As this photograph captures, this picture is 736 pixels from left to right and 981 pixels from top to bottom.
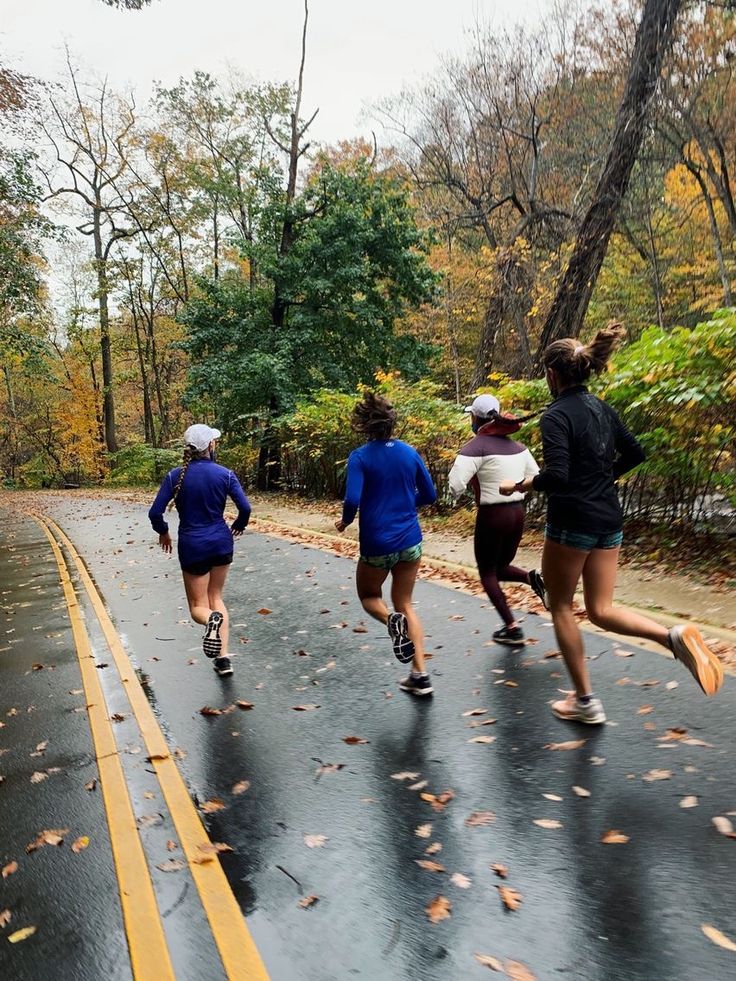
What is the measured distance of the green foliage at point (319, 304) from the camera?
2267cm

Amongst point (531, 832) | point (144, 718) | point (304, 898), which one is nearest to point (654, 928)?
point (531, 832)

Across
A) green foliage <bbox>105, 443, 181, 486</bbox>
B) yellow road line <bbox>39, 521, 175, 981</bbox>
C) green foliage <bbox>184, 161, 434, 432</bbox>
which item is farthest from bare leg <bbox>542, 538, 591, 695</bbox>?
green foliage <bbox>105, 443, 181, 486</bbox>

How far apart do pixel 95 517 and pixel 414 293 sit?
12866 millimetres

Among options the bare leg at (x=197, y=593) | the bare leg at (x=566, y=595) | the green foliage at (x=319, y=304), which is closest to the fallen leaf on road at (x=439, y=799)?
the bare leg at (x=566, y=595)

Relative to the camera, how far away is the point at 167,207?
37125mm

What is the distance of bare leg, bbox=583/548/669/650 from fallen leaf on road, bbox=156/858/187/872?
2.51 metres

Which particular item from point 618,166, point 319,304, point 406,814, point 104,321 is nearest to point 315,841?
point 406,814

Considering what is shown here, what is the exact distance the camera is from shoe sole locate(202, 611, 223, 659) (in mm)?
5590

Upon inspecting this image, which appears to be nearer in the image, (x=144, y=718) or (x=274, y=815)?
(x=274, y=815)

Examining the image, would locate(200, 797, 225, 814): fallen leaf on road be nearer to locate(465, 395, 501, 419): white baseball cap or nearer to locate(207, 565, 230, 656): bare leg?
locate(207, 565, 230, 656): bare leg

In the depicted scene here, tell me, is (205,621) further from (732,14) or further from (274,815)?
(732,14)

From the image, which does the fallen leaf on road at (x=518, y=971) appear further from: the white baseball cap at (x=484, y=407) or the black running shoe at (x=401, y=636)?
the white baseball cap at (x=484, y=407)

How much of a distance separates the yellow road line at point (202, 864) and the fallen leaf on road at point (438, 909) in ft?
2.18

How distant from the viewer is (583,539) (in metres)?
3.95
